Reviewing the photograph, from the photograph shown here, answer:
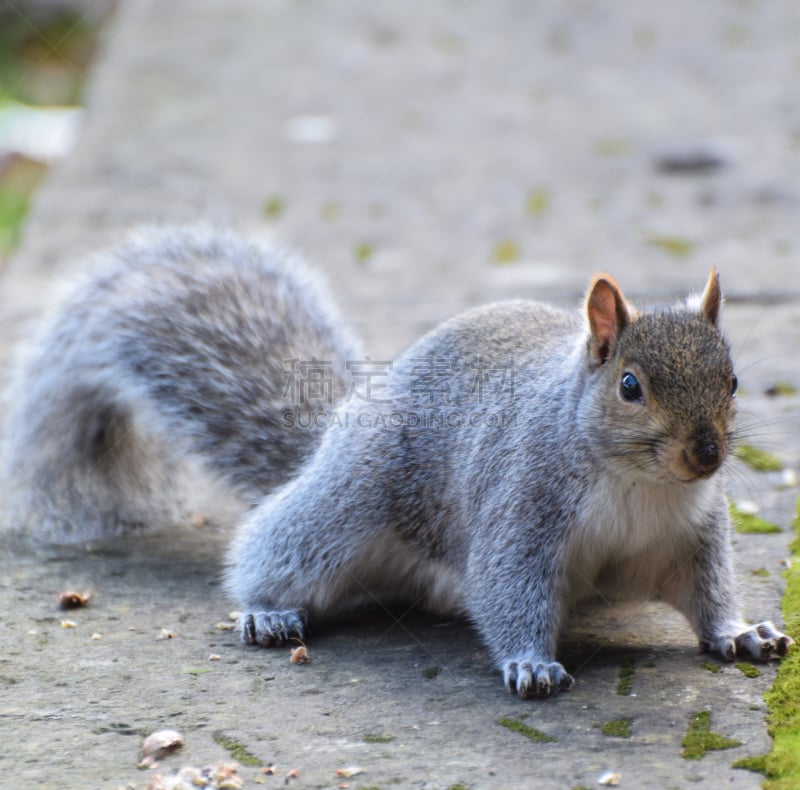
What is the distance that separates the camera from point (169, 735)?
1.95 meters

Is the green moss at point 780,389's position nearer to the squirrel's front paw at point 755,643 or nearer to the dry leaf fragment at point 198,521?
the squirrel's front paw at point 755,643

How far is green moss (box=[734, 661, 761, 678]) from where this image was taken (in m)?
2.15

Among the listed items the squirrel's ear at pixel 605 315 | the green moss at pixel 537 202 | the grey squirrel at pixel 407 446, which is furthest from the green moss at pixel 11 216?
the squirrel's ear at pixel 605 315

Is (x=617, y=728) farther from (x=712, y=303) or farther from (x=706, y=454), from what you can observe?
(x=712, y=303)

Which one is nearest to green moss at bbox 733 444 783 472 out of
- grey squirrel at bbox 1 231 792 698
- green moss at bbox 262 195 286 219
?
grey squirrel at bbox 1 231 792 698

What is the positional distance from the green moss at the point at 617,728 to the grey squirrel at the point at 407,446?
6.3 inches

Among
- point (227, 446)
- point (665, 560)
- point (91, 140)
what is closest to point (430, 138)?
point (91, 140)

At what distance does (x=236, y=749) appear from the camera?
6.34 feet

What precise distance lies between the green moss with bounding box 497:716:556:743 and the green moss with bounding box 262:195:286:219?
11.9 feet

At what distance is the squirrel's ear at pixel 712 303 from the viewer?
222cm

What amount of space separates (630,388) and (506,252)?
2886 mm

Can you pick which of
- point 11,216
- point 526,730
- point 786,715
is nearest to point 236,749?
point 526,730

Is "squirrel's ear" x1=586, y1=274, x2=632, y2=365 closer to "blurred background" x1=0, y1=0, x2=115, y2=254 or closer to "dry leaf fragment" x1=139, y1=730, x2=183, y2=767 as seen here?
"dry leaf fragment" x1=139, y1=730, x2=183, y2=767

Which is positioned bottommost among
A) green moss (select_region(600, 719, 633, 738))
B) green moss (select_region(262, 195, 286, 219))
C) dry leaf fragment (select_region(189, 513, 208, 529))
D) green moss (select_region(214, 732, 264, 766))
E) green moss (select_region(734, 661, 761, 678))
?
green moss (select_region(214, 732, 264, 766))
